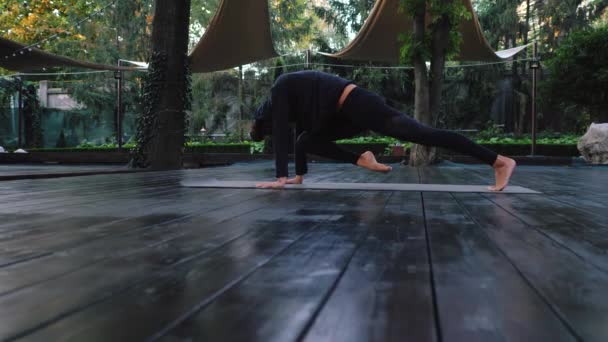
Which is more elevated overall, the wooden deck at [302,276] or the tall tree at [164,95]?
the tall tree at [164,95]

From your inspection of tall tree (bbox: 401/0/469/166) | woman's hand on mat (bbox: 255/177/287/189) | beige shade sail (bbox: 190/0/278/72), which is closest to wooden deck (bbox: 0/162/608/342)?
woman's hand on mat (bbox: 255/177/287/189)

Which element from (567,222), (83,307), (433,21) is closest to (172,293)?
(83,307)

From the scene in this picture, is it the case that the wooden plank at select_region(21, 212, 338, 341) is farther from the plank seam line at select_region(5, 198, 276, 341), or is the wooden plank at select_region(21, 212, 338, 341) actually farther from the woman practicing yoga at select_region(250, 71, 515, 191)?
the woman practicing yoga at select_region(250, 71, 515, 191)

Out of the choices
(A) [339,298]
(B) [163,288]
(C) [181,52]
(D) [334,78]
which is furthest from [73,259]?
(C) [181,52]

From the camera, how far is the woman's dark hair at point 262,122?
304 cm

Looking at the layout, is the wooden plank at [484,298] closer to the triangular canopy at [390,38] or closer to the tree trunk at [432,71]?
the tree trunk at [432,71]

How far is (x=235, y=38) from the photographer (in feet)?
27.2

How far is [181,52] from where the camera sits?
239 inches

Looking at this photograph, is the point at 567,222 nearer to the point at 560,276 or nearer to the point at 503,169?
the point at 560,276

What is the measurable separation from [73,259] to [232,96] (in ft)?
48.5

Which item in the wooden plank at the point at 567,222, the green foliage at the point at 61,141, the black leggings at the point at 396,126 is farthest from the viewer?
the green foliage at the point at 61,141

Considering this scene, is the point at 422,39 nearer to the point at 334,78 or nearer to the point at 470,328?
the point at 334,78

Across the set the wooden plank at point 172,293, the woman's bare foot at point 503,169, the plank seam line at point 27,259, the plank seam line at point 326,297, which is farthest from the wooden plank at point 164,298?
the woman's bare foot at point 503,169

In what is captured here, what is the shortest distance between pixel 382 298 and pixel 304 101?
2100 mm
